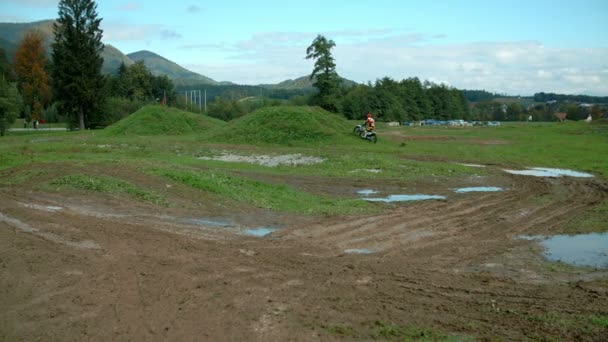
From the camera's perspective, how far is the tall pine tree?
54.2m

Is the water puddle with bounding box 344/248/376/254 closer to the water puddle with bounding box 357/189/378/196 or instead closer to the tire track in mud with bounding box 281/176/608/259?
the tire track in mud with bounding box 281/176/608/259

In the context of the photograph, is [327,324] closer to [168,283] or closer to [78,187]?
[168,283]

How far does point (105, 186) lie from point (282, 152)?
48.7 feet

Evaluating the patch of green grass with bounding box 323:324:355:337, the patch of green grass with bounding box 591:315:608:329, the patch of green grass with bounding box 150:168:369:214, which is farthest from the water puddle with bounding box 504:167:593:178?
the patch of green grass with bounding box 323:324:355:337

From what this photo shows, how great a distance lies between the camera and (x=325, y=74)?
70.4m

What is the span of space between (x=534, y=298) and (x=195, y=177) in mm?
10656

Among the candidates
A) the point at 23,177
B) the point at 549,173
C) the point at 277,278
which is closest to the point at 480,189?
the point at 549,173

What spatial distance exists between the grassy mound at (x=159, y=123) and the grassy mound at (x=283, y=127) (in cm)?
952

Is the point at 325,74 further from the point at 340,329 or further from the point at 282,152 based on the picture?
the point at 340,329

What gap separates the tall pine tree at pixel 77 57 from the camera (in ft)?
178

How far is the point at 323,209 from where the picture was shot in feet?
45.0

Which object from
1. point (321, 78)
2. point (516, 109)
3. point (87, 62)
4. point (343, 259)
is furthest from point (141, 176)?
point (516, 109)

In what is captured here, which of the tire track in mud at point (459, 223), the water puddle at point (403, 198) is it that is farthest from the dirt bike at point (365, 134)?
the water puddle at point (403, 198)

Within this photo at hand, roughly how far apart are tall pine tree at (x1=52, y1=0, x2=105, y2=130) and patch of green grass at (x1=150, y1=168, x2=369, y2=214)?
42.5 m
